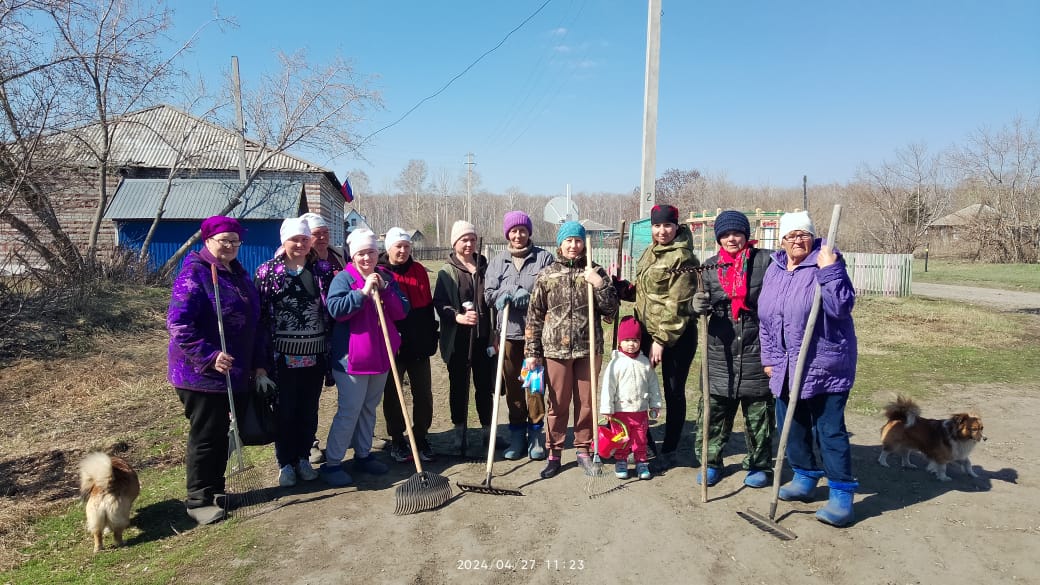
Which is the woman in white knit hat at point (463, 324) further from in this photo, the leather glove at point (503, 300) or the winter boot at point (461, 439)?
the leather glove at point (503, 300)

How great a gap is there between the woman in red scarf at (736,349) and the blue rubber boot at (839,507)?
0.56 metres

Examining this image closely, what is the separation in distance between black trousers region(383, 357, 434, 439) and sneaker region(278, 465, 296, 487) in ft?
2.66

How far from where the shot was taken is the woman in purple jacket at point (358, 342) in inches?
160

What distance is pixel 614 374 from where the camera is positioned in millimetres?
4238

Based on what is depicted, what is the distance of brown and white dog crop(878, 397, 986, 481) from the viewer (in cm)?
421

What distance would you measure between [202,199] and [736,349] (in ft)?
57.5

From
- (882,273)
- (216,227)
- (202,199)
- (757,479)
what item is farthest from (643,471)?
(202,199)

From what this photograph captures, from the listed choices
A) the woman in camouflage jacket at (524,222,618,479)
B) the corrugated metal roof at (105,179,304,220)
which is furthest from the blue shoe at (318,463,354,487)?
the corrugated metal roof at (105,179,304,220)

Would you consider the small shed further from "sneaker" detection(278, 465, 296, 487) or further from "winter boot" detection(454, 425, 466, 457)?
"sneaker" detection(278, 465, 296, 487)

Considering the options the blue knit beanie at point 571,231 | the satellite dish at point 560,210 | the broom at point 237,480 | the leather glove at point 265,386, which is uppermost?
the satellite dish at point 560,210

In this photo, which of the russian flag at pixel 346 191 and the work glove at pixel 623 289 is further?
the russian flag at pixel 346 191

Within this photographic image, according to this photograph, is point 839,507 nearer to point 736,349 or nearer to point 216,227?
point 736,349

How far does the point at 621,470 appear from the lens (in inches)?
169
